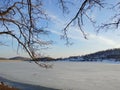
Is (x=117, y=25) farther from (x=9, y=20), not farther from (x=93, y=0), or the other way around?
(x=9, y=20)

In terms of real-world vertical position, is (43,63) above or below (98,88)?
above

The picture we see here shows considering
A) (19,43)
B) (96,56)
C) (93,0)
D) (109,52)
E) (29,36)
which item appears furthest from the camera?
(96,56)

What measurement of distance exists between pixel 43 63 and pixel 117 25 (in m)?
4.09

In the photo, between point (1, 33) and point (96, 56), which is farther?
point (96, 56)

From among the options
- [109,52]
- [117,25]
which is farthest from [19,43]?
[109,52]

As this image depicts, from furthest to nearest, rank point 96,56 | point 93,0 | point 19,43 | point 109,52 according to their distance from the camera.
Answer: point 96,56
point 109,52
point 19,43
point 93,0

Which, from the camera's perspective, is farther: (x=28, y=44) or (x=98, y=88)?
(x=98, y=88)

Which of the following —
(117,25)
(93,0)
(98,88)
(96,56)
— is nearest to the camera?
(93,0)

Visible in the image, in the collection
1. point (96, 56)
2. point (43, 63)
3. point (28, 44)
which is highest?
point (28, 44)

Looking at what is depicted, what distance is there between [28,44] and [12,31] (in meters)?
0.80

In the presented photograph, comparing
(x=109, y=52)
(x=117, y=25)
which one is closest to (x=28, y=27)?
(x=117, y=25)

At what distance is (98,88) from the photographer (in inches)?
755

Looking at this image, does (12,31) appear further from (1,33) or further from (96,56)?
(96,56)

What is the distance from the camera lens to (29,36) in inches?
358
